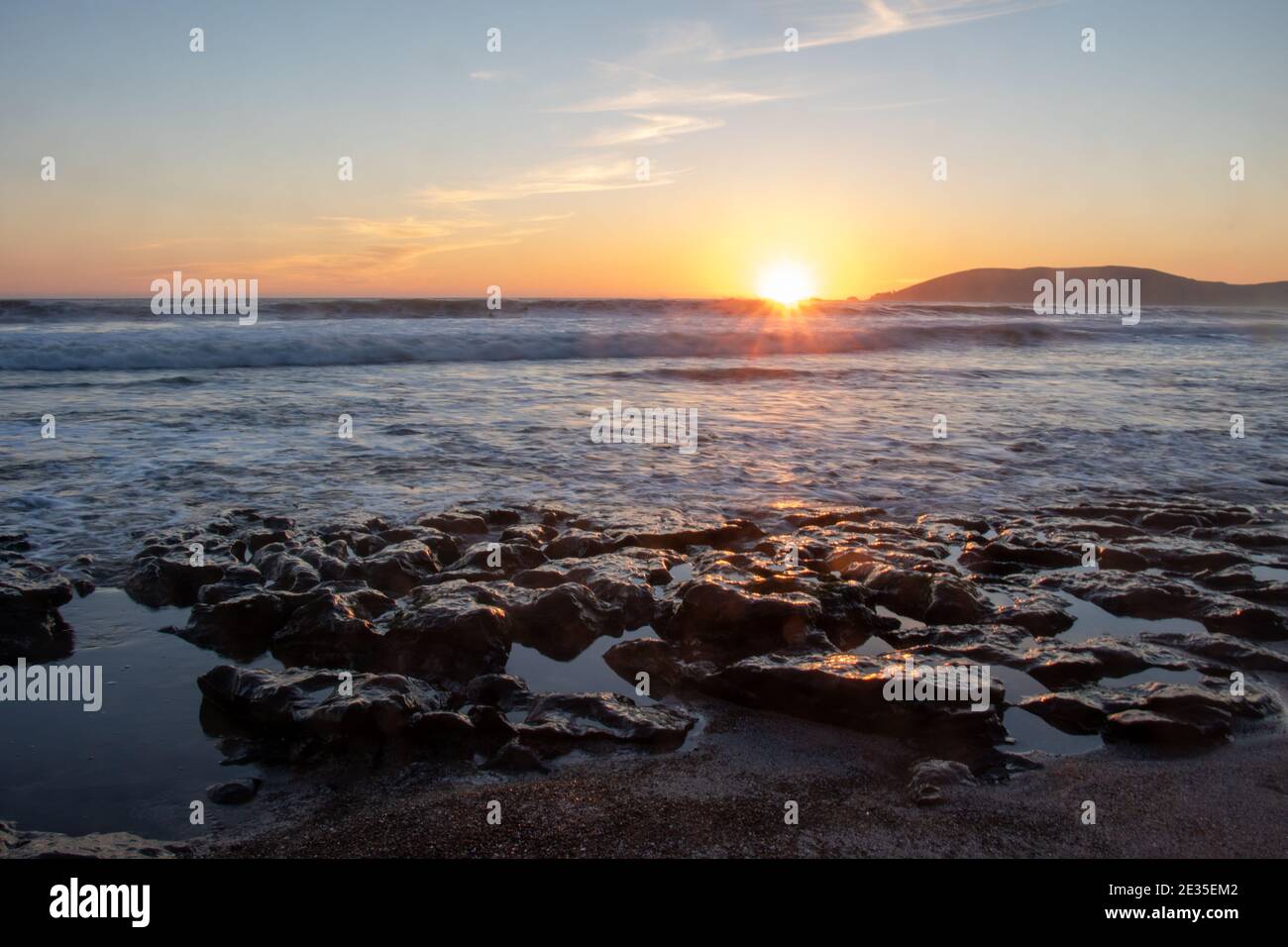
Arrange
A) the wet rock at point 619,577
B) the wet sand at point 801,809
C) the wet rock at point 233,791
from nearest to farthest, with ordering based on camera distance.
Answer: the wet sand at point 801,809 → the wet rock at point 233,791 → the wet rock at point 619,577

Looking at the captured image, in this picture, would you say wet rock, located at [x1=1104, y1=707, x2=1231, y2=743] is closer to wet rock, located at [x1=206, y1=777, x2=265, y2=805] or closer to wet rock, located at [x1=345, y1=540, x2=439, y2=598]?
wet rock, located at [x1=206, y1=777, x2=265, y2=805]

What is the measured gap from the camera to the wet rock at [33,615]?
12.9 feet

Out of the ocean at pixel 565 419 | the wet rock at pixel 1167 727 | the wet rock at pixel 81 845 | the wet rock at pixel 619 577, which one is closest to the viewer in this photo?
the wet rock at pixel 81 845

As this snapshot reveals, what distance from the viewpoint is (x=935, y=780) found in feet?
9.69

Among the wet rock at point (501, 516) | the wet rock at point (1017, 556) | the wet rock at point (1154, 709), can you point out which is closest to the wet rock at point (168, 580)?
the wet rock at point (501, 516)

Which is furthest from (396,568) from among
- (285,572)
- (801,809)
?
(801,809)

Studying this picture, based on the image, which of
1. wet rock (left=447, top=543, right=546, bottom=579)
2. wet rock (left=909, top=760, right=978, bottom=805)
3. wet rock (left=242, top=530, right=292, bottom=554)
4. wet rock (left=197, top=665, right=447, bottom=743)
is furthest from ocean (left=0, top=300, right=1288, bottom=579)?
wet rock (left=909, top=760, right=978, bottom=805)

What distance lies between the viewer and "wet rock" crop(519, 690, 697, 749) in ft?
10.7

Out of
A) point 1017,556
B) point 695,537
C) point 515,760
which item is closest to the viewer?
point 515,760

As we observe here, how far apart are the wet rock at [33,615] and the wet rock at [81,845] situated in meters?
1.52

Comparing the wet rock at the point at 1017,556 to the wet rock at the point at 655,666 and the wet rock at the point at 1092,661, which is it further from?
the wet rock at the point at 655,666

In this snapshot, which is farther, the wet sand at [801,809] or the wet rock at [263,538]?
the wet rock at [263,538]

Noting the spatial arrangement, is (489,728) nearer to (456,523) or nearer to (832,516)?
(456,523)

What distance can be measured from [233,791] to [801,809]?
183cm
